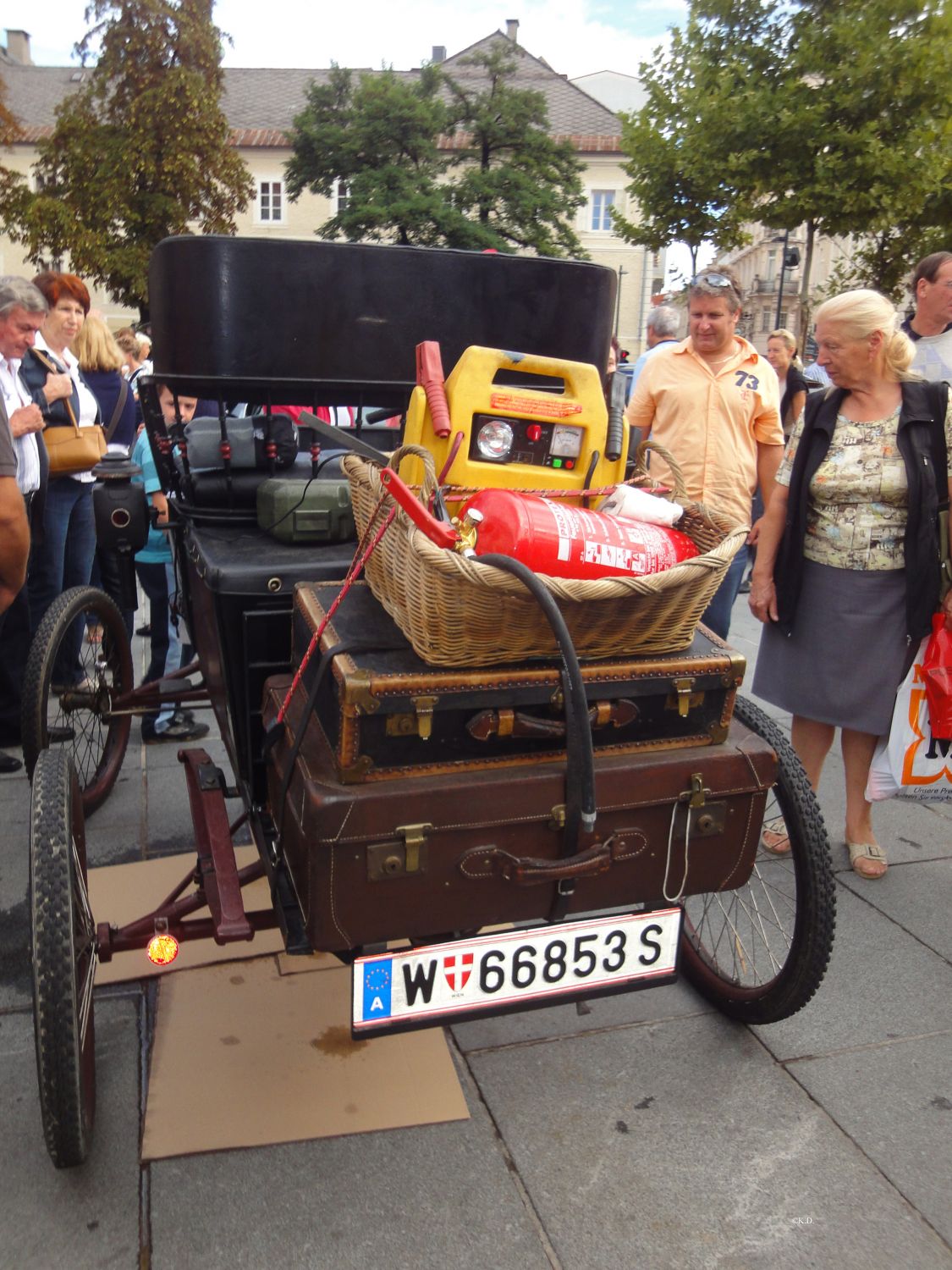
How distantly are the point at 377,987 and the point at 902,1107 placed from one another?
1324mm

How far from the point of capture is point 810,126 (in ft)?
43.7

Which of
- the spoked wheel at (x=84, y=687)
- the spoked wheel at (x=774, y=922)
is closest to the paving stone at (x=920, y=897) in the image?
the spoked wheel at (x=774, y=922)

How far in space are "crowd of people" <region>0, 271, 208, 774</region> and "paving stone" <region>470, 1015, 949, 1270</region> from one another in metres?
2.34

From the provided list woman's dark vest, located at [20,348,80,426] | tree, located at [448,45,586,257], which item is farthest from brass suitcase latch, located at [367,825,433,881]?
tree, located at [448,45,586,257]

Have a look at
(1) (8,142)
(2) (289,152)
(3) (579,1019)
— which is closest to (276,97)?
(2) (289,152)

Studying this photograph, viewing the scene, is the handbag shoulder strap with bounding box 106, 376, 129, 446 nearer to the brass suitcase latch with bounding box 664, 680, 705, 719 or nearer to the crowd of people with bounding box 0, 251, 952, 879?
the crowd of people with bounding box 0, 251, 952, 879

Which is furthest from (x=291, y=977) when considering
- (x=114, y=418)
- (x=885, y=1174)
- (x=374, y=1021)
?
(x=114, y=418)

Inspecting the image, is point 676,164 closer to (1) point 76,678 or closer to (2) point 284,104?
(1) point 76,678

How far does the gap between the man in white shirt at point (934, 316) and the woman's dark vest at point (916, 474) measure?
3.21ft

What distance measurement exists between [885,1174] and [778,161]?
47.5 feet

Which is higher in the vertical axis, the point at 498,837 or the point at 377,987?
the point at 498,837

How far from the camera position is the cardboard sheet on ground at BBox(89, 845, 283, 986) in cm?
272

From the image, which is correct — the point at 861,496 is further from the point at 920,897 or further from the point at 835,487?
the point at 920,897

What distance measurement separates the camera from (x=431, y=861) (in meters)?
1.87
